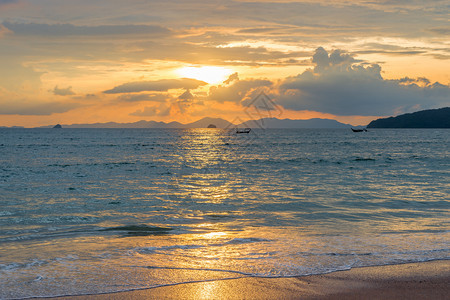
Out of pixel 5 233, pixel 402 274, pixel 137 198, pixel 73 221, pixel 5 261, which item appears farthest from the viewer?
pixel 137 198

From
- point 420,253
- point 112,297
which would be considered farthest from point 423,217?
point 112,297

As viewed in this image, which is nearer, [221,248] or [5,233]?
[221,248]

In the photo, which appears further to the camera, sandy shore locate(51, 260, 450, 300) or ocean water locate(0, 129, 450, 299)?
ocean water locate(0, 129, 450, 299)

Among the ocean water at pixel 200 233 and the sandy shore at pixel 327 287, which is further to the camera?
the ocean water at pixel 200 233

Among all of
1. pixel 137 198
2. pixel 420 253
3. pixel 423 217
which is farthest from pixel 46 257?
pixel 423 217

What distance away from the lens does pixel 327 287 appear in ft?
26.2

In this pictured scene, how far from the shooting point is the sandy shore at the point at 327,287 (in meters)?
7.48

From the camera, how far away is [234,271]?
8898 mm

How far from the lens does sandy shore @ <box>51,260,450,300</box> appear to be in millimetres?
7477

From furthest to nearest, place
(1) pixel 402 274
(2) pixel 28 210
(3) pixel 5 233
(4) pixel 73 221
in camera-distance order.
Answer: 1. (2) pixel 28 210
2. (4) pixel 73 221
3. (3) pixel 5 233
4. (1) pixel 402 274

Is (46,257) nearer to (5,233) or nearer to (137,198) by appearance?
(5,233)

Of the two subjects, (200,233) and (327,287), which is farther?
(200,233)

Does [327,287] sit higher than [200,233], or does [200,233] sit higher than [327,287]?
[327,287]

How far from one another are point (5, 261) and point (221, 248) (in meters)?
5.55
